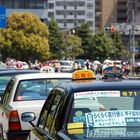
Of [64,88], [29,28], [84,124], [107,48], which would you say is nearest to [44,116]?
[64,88]

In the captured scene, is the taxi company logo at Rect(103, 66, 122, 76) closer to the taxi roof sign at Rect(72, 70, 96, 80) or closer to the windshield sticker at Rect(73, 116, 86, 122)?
the taxi roof sign at Rect(72, 70, 96, 80)

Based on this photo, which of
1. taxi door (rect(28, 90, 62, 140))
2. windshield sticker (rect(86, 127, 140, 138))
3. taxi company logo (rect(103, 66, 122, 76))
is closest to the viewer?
windshield sticker (rect(86, 127, 140, 138))

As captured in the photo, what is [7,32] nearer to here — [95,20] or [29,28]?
[29,28]

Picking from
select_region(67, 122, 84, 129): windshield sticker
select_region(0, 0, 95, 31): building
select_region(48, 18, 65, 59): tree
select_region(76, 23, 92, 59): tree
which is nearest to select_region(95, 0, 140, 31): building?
select_region(0, 0, 95, 31): building

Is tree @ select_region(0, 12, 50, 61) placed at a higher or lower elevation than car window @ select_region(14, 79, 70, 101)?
lower

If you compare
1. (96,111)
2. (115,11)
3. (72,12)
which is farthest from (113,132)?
(115,11)

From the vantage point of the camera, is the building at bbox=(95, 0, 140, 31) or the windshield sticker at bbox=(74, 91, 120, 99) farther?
the building at bbox=(95, 0, 140, 31)

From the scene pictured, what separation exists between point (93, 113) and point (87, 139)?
65 cm

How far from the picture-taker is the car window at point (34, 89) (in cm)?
1020

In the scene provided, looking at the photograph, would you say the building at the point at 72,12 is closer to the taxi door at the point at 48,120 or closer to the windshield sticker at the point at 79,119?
the taxi door at the point at 48,120

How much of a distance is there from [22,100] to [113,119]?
4666 millimetres

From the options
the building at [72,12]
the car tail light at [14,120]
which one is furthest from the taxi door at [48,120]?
the building at [72,12]

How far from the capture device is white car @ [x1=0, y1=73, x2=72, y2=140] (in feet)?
30.3

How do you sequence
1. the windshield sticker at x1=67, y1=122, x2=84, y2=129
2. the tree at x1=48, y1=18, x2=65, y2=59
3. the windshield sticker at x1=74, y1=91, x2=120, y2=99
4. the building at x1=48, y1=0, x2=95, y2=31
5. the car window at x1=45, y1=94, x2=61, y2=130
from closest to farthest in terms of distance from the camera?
the windshield sticker at x1=67, y1=122, x2=84, y2=129
the windshield sticker at x1=74, y1=91, x2=120, y2=99
the car window at x1=45, y1=94, x2=61, y2=130
the tree at x1=48, y1=18, x2=65, y2=59
the building at x1=48, y1=0, x2=95, y2=31
